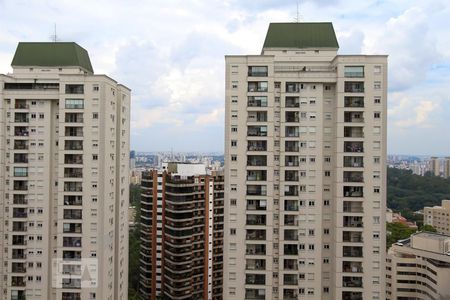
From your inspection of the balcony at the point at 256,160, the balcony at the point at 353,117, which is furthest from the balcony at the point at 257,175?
the balcony at the point at 353,117

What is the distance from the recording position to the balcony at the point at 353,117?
80.8 feet

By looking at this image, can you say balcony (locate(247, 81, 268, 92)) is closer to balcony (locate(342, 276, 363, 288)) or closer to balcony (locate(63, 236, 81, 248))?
balcony (locate(342, 276, 363, 288))

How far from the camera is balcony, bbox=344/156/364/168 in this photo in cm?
2444

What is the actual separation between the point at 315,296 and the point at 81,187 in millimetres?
16600

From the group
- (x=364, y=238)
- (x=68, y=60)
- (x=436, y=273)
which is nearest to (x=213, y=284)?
(x=436, y=273)

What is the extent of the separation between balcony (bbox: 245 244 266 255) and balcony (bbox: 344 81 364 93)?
10903 millimetres

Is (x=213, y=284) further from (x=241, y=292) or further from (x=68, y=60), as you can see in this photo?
(x=68, y=60)

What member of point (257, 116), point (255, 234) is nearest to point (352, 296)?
Result: point (255, 234)

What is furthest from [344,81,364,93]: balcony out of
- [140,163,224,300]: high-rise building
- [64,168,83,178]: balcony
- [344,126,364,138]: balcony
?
[140,163,224,300]: high-rise building

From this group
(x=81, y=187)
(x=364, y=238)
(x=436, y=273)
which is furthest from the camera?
(x=436, y=273)

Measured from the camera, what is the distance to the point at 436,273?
3775cm

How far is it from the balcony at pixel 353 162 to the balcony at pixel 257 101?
19.7 ft

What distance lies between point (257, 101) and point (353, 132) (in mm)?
6201

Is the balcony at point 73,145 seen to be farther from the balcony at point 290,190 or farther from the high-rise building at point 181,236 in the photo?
the high-rise building at point 181,236
